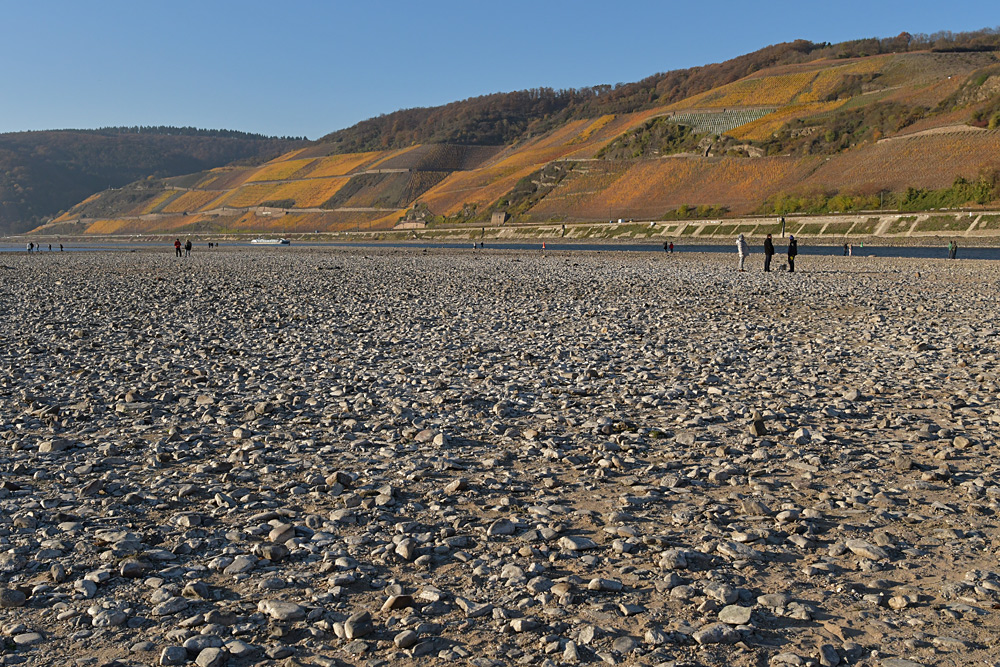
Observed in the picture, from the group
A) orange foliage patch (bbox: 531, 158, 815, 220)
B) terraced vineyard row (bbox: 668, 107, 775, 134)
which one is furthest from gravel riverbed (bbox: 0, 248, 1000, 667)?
terraced vineyard row (bbox: 668, 107, 775, 134)

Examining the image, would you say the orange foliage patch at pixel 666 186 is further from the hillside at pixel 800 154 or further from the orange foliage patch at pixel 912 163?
the orange foliage patch at pixel 912 163

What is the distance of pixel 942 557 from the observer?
5.87 meters

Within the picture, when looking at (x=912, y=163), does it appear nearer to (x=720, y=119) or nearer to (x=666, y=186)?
(x=666, y=186)

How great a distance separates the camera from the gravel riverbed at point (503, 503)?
4.86 metres

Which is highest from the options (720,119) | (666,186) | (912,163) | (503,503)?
(720,119)

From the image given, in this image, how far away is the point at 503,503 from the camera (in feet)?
23.7

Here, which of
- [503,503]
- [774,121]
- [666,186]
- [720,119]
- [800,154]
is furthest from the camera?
[720,119]

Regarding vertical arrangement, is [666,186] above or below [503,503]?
above

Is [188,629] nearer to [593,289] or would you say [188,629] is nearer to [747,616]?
[747,616]

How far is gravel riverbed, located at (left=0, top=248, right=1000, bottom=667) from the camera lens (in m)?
4.86

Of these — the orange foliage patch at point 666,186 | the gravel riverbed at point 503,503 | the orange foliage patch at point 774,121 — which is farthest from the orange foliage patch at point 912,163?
the gravel riverbed at point 503,503

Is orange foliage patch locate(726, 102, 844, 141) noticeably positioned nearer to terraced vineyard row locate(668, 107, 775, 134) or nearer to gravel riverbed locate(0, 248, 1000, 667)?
terraced vineyard row locate(668, 107, 775, 134)

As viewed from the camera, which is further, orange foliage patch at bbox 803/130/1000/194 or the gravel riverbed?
orange foliage patch at bbox 803/130/1000/194

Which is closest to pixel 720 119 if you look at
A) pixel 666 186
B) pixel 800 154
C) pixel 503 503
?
pixel 666 186
